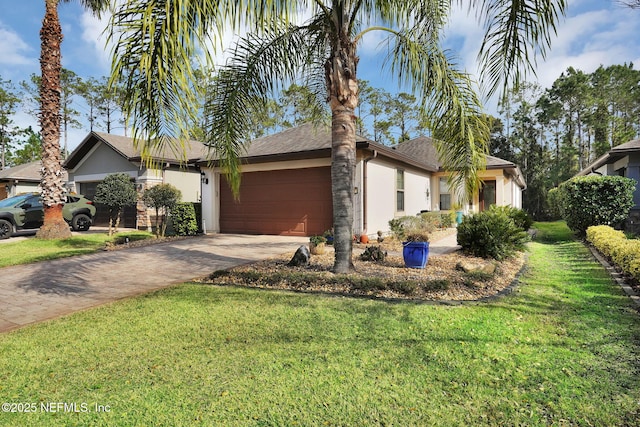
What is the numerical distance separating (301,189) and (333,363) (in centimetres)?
997

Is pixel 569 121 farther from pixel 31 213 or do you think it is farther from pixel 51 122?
pixel 31 213

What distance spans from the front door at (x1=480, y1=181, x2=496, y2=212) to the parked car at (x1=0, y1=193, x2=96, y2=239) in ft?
64.1

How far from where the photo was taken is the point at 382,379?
2703 mm

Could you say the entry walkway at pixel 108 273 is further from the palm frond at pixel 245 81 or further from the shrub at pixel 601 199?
the shrub at pixel 601 199

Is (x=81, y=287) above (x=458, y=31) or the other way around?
the other way around

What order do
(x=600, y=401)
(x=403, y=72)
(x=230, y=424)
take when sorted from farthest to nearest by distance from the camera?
A: (x=403, y=72) → (x=600, y=401) → (x=230, y=424)

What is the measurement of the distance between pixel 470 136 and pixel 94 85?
4154 centimetres

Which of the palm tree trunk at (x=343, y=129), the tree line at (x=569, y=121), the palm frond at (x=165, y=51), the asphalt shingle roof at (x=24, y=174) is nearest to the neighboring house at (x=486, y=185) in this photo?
the palm tree trunk at (x=343, y=129)

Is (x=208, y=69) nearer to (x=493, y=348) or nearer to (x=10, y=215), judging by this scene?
(x=493, y=348)

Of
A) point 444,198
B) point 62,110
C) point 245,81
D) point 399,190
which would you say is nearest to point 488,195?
point 444,198

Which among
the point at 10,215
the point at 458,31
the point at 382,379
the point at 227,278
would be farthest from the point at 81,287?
the point at 10,215

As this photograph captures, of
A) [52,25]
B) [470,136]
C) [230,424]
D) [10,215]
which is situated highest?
[52,25]

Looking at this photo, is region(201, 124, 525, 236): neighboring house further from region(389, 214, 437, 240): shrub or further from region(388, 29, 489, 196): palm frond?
region(388, 29, 489, 196): palm frond

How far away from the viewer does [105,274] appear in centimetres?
702
